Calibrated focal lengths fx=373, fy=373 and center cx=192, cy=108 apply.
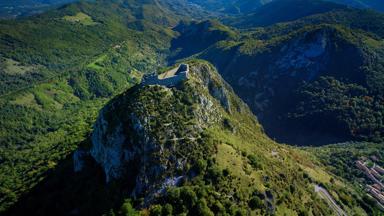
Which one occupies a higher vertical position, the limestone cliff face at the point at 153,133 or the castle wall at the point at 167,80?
the castle wall at the point at 167,80

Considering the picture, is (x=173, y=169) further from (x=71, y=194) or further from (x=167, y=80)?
(x=71, y=194)

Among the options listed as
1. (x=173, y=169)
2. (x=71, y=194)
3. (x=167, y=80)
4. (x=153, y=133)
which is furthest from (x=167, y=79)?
(x=71, y=194)

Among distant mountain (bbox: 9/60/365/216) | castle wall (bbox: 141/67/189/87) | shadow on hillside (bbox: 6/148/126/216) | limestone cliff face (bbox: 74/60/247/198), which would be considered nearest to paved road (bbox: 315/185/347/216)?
distant mountain (bbox: 9/60/365/216)

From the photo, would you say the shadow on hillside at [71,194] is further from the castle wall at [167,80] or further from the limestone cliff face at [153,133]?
the castle wall at [167,80]

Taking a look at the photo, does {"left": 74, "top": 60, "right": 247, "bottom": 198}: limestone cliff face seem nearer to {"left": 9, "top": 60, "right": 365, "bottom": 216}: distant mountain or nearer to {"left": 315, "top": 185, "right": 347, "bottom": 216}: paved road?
{"left": 9, "top": 60, "right": 365, "bottom": 216}: distant mountain

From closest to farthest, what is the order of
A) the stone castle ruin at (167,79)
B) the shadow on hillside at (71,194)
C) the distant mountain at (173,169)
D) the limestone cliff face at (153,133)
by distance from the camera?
the distant mountain at (173,169), the limestone cliff face at (153,133), the shadow on hillside at (71,194), the stone castle ruin at (167,79)

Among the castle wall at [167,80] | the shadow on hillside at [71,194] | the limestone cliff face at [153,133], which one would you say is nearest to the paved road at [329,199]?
the limestone cliff face at [153,133]

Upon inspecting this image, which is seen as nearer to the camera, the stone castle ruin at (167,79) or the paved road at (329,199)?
the stone castle ruin at (167,79)

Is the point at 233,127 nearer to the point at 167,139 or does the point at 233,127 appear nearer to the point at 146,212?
the point at 167,139
